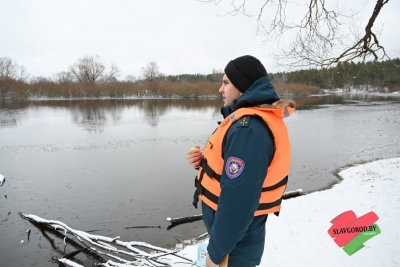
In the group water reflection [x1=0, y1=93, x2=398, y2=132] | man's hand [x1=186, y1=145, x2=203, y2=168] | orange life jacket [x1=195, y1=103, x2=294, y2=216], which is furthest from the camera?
water reflection [x1=0, y1=93, x2=398, y2=132]

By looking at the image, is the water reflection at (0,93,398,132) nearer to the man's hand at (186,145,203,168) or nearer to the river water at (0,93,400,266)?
the river water at (0,93,400,266)

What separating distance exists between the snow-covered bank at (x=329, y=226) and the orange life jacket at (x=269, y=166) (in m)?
2.32

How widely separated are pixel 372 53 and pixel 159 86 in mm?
54808

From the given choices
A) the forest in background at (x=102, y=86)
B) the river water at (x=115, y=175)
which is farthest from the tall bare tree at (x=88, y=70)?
the river water at (x=115, y=175)

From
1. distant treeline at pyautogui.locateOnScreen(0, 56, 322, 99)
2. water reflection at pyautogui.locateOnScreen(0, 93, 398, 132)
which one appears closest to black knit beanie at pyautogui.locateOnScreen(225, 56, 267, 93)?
water reflection at pyautogui.locateOnScreen(0, 93, 398, 132)

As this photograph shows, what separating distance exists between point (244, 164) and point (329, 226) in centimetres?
385

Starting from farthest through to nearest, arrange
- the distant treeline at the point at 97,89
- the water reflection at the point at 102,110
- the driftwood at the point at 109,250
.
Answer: the distant treeline at the point at 97,89 < the water reflection at the point at 102,110 < the driftwood at the point at 109,250

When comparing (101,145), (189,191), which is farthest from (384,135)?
(101,145)

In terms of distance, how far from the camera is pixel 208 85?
5881 cm

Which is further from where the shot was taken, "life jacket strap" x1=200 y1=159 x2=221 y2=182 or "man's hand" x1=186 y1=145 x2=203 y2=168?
"man's hand" x1=186 y1=145 x2=203 y2=168

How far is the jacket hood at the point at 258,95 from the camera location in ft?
4.68

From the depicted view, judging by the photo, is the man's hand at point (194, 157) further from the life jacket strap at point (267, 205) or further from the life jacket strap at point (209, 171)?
the life jacket strap at point (267, 205)

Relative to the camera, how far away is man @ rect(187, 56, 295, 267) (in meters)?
1.29

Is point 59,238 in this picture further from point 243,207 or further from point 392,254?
point 392,254
